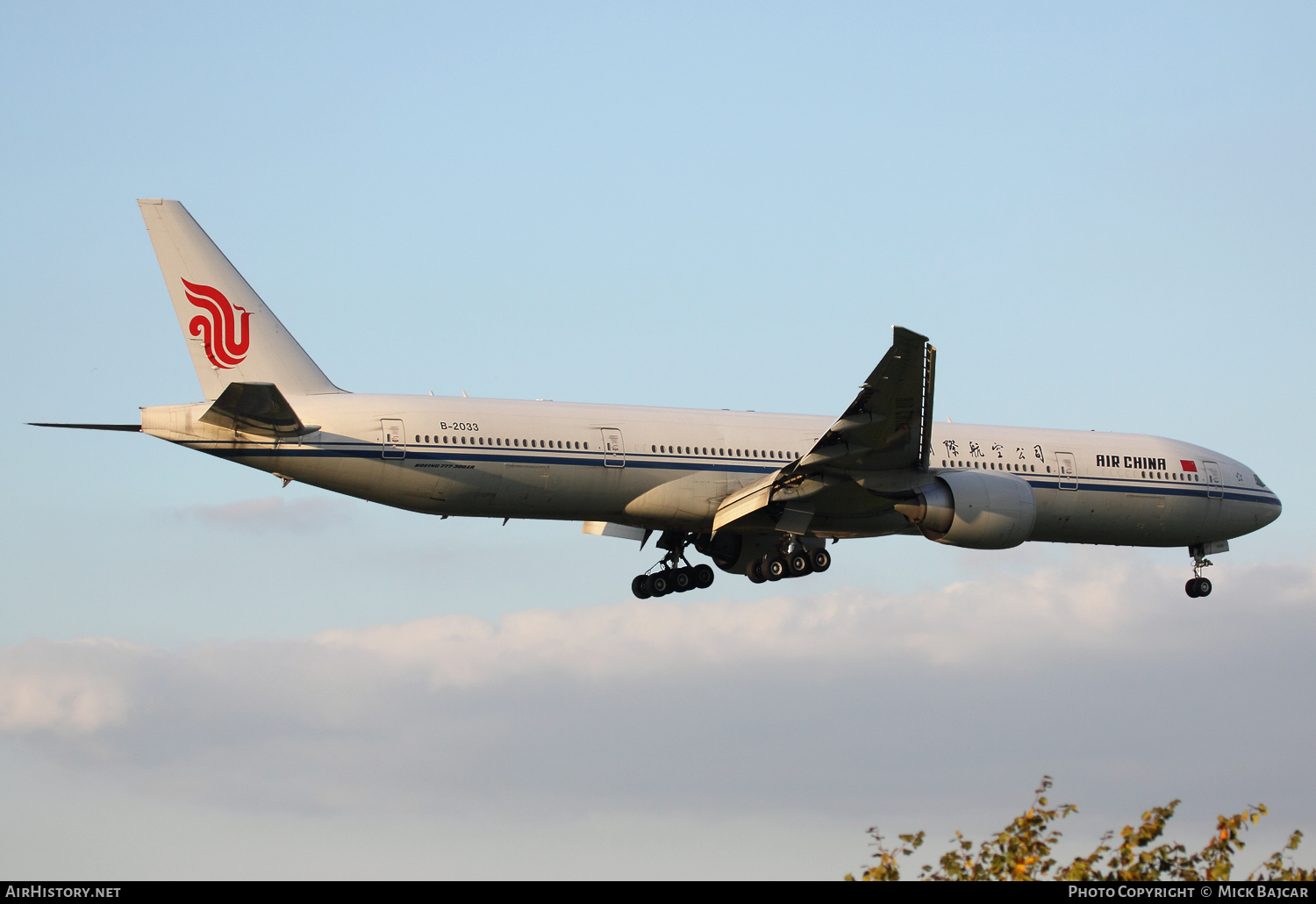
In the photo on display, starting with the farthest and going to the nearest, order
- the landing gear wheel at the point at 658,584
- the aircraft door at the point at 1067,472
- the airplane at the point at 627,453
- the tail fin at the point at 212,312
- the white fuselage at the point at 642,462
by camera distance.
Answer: the landing gear wheel at the point at 658,584 → the aircraft door at the point at 1067,472 → the tail fin at the point at 212,312 → the white fuselage at the point at 642,462 → the airplane at the point at 627,453

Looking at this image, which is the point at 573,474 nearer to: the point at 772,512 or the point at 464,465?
the point at 464,465

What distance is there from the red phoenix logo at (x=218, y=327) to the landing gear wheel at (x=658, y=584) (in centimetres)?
1116

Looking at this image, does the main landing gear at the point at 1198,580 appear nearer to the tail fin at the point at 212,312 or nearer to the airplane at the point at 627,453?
the airplane at the point at 627,453

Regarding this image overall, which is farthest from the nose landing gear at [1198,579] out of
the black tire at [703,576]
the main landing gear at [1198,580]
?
the black tire at [703,576]

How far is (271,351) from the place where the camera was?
3138 centimetres

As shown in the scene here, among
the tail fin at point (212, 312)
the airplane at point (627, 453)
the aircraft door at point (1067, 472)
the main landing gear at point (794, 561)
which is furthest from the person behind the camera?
the aircraft door at point (1067, 472)

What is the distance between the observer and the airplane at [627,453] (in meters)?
29.7

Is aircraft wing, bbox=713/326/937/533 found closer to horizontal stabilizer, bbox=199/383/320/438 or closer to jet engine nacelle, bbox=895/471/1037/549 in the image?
jet engine nacelle, bbox=895/471/1037/549

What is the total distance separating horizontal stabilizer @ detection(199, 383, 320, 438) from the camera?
92.5ft

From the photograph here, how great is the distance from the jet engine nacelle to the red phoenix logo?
1392 cm

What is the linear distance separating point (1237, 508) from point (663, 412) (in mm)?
15136

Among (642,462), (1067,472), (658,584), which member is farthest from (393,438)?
(1067,472)

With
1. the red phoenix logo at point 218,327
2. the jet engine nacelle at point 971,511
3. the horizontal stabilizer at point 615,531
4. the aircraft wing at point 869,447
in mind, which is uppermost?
the red phoenix logo at point 218,327

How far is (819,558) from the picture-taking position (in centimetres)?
3481
